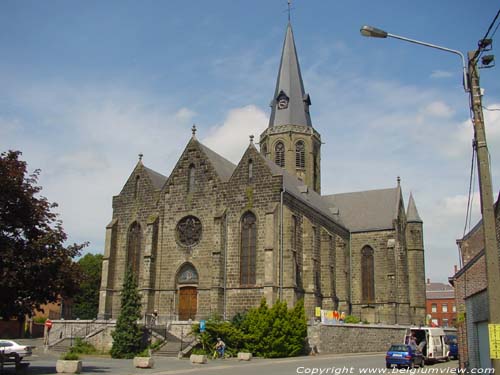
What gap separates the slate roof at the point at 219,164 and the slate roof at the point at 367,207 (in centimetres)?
1492

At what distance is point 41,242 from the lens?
20078 millimetres

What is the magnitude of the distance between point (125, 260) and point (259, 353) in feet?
47.1

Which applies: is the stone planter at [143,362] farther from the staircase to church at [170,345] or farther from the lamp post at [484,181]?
the lamp post at [484,181]

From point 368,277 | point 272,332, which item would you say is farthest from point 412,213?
point 272,332

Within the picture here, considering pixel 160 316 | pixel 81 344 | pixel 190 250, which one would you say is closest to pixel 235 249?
pixel 190 250

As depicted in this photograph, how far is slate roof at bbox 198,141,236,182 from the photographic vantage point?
3981cm

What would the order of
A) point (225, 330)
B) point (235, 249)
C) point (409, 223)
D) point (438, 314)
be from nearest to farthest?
point (225, 330) → point (235, 249) → point (409, 223) → point (438, 314)

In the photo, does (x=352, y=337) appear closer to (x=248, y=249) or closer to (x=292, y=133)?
(x=248, y=249)

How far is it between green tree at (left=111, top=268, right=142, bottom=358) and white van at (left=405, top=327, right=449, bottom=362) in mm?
14170

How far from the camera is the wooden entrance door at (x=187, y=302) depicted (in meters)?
37.9

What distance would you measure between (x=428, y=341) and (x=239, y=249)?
43.5 feet

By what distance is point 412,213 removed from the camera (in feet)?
177

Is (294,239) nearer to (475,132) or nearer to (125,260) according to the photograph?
(125,260)

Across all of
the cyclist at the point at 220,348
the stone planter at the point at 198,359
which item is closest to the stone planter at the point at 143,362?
the stone planter at the point at 198,359
